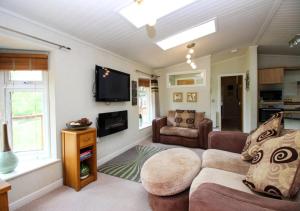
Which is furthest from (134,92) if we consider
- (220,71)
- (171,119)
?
(220,71)

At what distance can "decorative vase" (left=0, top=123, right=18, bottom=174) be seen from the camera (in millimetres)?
1806

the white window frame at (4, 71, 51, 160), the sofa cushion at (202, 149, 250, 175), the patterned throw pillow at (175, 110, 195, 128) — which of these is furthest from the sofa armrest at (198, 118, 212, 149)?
the white window frame at (4, 71, 51, 160)

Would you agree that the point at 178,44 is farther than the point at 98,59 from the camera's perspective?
Yes

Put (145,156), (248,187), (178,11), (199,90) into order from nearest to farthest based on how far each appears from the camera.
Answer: (248,187), (178,11), (145,156), (199,90)

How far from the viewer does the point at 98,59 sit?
298 centimetres

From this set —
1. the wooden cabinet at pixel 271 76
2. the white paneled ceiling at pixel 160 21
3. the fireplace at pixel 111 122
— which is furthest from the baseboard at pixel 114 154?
the wooden cabinet at pixel 271 76

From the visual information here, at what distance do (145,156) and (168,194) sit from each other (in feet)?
5.94

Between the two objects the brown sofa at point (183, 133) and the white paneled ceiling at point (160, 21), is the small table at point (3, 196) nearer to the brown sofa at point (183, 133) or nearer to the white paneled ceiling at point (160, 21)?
the white paneled ceiling at point (160, 21)

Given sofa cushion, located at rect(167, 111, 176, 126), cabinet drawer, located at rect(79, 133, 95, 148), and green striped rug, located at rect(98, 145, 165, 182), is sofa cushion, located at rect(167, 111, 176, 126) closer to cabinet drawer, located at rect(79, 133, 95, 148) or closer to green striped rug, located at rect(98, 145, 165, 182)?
green striped rug, located at rect(98, 145, 165, 182)

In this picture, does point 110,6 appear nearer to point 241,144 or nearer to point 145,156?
point 241,144

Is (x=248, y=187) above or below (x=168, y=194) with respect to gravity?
above

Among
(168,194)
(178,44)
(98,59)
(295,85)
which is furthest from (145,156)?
(295,85)

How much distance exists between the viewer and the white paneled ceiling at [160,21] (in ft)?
5.84

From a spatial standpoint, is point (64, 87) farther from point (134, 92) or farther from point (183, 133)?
point (183, 133)
